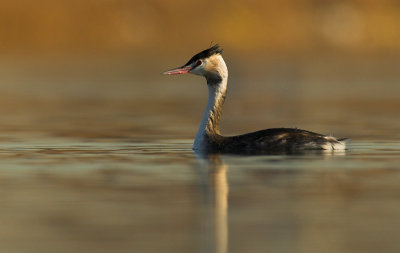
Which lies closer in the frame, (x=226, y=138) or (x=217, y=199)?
(x=217, y=199)

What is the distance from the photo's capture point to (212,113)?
17141 millimetres

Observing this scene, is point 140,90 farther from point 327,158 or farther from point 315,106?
point 327,158

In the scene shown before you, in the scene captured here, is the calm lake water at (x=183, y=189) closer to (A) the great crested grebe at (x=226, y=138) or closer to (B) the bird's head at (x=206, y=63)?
(A) the great crested grebe at (x=226, y=138)

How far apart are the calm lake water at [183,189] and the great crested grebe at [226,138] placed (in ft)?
0.88

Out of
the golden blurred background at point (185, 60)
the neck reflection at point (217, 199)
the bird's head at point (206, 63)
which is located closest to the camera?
the neck reflection at point (217, 199)

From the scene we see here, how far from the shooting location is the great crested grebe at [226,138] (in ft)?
52.6

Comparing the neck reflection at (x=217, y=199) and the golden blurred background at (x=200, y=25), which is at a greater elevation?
the golden blurred background at (x=200, y=25)

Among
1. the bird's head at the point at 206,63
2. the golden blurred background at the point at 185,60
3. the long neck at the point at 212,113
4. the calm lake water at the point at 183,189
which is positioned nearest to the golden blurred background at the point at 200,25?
the golden blurred background at the point at 185,60

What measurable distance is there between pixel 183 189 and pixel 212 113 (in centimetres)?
475

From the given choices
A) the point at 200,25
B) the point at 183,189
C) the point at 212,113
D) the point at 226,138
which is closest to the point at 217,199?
the point at 183,189

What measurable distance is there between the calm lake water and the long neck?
0.28 m

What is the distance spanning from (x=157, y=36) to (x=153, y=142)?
79666mm

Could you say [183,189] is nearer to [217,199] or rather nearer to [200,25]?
[217,199]

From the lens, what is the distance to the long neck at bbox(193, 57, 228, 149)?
16.8 metres
